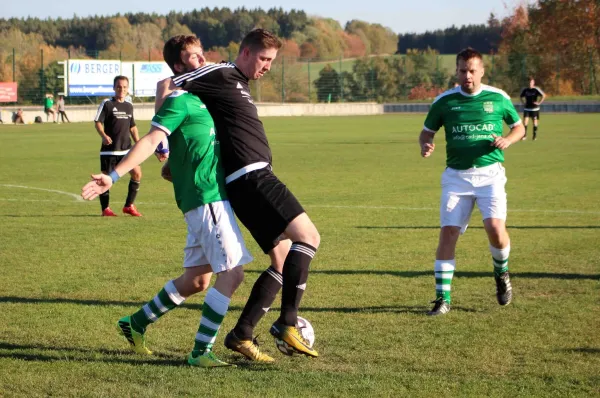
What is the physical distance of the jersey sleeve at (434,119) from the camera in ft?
25.1

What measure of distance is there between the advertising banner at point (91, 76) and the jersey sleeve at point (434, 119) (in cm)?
5445

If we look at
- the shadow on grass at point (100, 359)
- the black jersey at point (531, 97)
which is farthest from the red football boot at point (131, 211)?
the black jersey at point (531, 97)

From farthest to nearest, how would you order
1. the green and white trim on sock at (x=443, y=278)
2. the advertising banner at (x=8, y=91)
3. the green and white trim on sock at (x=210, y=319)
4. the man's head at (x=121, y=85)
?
the advertising banner at (x=8, y=91) < the man's head at (x=121, y=85) < the green and white trim on sock at (x=443, y=278) < the green and white trim on sock at (x=210, y=319)

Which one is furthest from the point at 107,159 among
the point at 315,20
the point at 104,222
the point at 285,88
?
the point at 315,20

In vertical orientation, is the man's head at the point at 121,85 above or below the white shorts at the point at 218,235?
above

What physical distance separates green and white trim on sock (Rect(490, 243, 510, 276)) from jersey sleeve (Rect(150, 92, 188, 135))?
3.19 meters

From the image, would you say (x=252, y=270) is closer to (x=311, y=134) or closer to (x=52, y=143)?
(x=52, y=143)

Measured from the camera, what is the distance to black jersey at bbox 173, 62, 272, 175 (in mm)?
5535

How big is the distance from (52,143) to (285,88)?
37463mm

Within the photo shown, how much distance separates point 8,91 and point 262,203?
53.8 m

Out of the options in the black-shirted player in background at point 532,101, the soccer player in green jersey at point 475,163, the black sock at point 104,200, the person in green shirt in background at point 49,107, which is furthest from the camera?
the person in green shirt in background at point 49,107

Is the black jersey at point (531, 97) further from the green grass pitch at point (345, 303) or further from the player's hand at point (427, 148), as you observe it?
the player's hand at point (427, 148)

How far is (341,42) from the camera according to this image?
121 m

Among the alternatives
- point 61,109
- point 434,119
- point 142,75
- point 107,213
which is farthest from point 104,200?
point 142,75
